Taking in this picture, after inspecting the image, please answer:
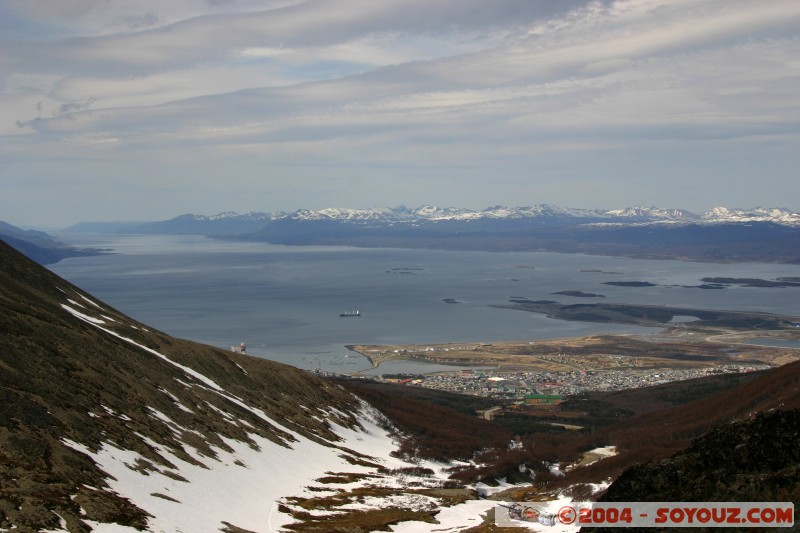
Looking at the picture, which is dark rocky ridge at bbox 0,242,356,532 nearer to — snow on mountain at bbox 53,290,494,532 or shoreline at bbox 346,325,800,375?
snow on mountain at bbox 53,290,494,532

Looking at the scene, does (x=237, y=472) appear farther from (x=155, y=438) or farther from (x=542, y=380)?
(x=542, y=380)

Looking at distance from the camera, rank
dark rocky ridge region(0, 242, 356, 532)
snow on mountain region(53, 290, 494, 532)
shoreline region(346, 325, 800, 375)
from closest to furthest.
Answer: dark rocky ridge region(0, 242, 356, 532)
snow on mountain region(53, 290, 494, 532)
shoreline region(346, 325, 800, 375)

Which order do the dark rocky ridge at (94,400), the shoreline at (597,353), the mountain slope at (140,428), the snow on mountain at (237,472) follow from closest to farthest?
the dark rocky ridge at (94,400)
the mountain slope at (140,428)
the snow on mountain at (237,472)
the shoreline at (597,353)

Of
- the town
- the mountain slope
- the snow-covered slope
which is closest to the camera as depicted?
the mountain slope

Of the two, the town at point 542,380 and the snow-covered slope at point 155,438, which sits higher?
the snow-covered slope at point 155,438

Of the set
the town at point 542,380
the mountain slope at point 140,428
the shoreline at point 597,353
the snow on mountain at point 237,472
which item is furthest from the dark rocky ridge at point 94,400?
the shoreline at point 597,353

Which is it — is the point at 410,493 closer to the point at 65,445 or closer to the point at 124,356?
the point at 65,445

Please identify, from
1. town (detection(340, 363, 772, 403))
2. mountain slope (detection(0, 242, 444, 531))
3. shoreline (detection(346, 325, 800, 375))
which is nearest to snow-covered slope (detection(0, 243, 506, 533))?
mountain slope (detection(0, 242, 444, 531))

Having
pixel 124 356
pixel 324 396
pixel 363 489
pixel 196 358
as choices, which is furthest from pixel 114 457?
pixel 324 396

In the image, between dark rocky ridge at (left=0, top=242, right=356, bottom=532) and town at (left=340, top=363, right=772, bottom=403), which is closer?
dark rocky ridge at (left=0, top=242, right=356, bottom=532)

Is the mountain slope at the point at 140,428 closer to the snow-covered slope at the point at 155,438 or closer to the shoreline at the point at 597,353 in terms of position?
the snow-covered slope at the point at 155,438
